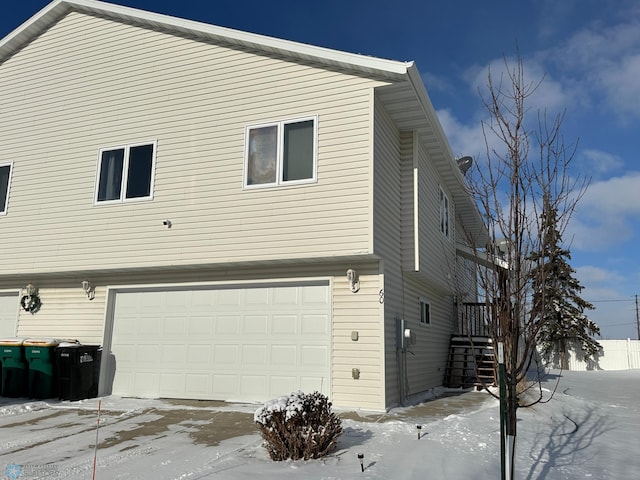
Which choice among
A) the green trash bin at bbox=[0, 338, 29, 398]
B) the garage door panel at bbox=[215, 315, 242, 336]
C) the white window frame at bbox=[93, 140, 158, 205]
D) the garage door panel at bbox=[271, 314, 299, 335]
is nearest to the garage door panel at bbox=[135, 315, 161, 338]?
the garage door panel at bbox=[215, 315, 242, 336]

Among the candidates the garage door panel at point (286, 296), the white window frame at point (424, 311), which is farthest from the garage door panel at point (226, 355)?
the white window frame at point (424, 311)

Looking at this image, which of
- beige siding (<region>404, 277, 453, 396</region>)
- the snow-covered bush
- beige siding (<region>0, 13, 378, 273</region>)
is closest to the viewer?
the snow-covered bush

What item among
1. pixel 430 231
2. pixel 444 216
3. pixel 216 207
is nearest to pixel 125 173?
pixel 216 207

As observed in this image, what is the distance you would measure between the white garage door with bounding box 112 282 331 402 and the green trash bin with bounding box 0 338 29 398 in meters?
1.67

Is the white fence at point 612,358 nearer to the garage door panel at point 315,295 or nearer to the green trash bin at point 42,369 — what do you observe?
the garage door panel at point 315,295

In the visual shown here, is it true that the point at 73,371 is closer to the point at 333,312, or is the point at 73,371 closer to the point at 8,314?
the point at 8,314

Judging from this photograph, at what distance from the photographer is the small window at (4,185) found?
39.0 feet

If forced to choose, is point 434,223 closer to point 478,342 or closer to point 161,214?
point 478,342

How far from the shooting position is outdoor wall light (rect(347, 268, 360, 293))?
29.4 ft

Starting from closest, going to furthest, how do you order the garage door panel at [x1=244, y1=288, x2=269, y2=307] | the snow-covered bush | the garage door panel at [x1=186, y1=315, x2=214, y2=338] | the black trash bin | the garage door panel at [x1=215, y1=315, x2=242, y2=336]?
1. the snow-covered bush
2. the garage door panel at [x1=244, y1=288, x2=269, y2=307]
3. the garage door panel at [x1=215, y1=315, x2=242, y2=336]
4. the black trash bin
5. the garage door panel at [x1=186, y1=315, x2=214, y2=338]

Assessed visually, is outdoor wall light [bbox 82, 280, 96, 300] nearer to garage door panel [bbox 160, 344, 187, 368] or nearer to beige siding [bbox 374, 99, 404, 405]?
garage door panel [bbox 160, 344, 187, 368]

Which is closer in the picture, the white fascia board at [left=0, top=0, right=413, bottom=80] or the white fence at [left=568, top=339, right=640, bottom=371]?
the white fascia board at [left=0, top=0, right=413, bottom=80]

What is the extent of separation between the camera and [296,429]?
5531mm

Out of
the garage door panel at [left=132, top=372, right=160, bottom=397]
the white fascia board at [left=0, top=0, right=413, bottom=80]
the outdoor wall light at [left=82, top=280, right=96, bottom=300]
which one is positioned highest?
the white fascia board at [left=0, top=0, right=413, bottom=80]
